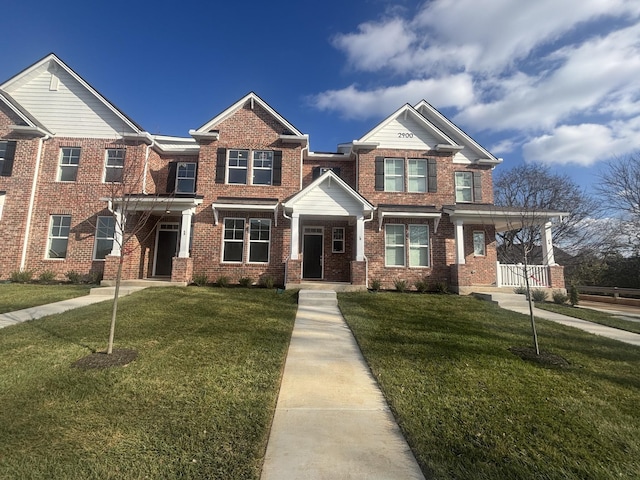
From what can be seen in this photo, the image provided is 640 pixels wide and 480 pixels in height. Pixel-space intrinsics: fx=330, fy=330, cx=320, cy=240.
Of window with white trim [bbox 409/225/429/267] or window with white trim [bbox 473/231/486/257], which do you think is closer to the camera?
window with white trim [bbox 409/225/429/267]

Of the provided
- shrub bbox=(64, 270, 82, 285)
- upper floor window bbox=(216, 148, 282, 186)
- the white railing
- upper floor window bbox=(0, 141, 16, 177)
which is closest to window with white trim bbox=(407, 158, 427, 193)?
the white railing

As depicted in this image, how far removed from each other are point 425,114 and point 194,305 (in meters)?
14.5

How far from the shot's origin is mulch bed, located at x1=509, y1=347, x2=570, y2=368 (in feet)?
17.5

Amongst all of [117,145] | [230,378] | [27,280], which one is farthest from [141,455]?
[117,145]

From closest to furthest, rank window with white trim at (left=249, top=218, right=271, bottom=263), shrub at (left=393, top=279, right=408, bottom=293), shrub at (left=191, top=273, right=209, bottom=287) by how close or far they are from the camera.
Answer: shrub at (left=191, top=273, right=209, bottom=287) < shrub at (left=393, top=279, right=408, bottom=293) < window with white trim at (left=249, top=218, right=271, bottom=263)

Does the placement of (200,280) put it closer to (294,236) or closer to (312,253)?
(294,236)

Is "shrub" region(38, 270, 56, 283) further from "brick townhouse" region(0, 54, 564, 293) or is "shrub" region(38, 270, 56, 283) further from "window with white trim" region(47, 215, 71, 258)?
"window with white trim" region(47, 215, 71, 258)

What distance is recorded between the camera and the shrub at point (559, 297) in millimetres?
13078

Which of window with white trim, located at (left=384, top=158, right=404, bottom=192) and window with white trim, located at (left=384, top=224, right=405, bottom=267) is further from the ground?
window with white trim, located at (left=384, top=158, right=404, bottom=192)

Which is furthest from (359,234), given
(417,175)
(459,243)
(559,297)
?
(559,297)

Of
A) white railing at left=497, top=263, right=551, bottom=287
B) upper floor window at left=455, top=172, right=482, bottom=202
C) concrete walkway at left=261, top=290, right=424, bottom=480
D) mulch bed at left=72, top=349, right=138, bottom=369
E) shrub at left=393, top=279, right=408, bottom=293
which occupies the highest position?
upper floor window at left=455, top=172, right=482, bottom=202

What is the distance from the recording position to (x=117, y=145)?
47.0ft

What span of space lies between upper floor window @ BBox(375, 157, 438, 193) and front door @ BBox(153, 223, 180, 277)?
9.42 meters

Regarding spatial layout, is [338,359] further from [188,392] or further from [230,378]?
[188,392]
